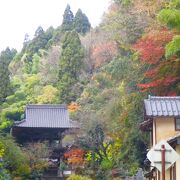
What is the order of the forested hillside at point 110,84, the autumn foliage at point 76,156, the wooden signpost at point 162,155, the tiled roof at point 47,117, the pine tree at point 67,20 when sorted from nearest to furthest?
the wooden signpost at point 162,155 → the forested hillside at point 110,84 → the autumn foliage at point 76,156 → the tiled roof at point 47,117 → the pine tree at point 67,20

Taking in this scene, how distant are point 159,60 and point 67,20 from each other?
176 ft

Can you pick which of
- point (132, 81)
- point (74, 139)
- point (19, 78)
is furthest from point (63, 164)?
point (19, 78)

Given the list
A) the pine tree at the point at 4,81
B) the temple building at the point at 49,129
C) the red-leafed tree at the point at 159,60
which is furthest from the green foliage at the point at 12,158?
the pine tree at the point at 4,81

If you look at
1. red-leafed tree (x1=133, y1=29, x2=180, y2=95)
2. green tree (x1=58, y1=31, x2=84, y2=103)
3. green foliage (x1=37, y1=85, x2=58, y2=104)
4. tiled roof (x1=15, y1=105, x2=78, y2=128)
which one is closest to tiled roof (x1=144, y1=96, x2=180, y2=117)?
red-leafed tree (x1=133, y1=29, x2=180, y2=95)

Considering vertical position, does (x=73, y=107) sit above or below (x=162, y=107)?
above

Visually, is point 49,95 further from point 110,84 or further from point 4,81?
point 110,84

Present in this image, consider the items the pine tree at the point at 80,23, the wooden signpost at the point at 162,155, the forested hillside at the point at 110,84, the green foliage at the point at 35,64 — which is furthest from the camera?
the pine tree at the point at 80,23

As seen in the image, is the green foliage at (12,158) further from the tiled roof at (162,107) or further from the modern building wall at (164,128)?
the tiled roof at (162,107)

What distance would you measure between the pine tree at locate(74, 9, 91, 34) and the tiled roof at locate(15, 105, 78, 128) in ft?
91.7

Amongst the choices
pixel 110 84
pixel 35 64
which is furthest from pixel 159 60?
pixel 35 64

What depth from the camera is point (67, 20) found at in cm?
7644

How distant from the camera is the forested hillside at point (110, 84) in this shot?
23.6 m

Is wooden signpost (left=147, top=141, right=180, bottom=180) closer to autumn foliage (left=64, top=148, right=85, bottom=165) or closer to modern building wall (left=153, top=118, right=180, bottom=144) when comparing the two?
modern building wall (left=153, top=118, right=180, bottom=144)

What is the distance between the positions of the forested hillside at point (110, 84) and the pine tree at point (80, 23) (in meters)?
7.17
